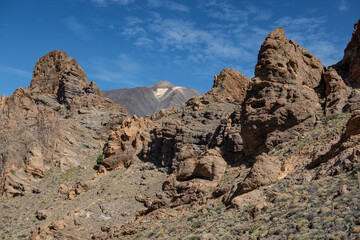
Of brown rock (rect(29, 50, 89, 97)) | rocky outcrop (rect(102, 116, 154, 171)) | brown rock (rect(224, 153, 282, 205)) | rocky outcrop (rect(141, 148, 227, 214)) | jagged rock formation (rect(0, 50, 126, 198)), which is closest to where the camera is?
brown rock (rect(224, 153, 282, 205))

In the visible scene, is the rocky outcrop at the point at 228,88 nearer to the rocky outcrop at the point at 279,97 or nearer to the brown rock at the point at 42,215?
the rocky outcrop at the point at 279,97

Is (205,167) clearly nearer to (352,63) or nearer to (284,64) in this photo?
(284,64)

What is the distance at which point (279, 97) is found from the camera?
98.3 ft

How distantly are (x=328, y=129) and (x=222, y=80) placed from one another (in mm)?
45346

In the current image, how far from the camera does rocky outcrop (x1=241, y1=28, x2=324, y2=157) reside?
27859 mm

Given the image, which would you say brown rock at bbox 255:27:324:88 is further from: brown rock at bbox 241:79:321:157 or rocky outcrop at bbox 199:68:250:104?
rocky outcrop at bbox 199:68:250:104

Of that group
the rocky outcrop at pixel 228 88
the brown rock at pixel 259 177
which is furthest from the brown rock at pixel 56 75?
the brown rock at pixel 259 177

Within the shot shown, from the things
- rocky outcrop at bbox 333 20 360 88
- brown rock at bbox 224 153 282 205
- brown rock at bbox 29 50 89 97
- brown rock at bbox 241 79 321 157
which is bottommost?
brown rock at bbox 224 153 282 205

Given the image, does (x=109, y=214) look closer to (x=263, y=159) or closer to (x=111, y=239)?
(x=111, y=239)

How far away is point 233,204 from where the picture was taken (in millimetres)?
20453

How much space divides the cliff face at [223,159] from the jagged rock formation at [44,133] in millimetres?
203

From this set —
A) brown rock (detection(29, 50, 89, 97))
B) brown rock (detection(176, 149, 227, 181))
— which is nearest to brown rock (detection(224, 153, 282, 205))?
brown rock (detection(176, 149, 227, 181))

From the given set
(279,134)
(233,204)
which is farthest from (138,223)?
(279,134)

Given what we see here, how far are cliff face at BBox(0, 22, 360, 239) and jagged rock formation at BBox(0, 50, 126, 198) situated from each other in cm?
20
